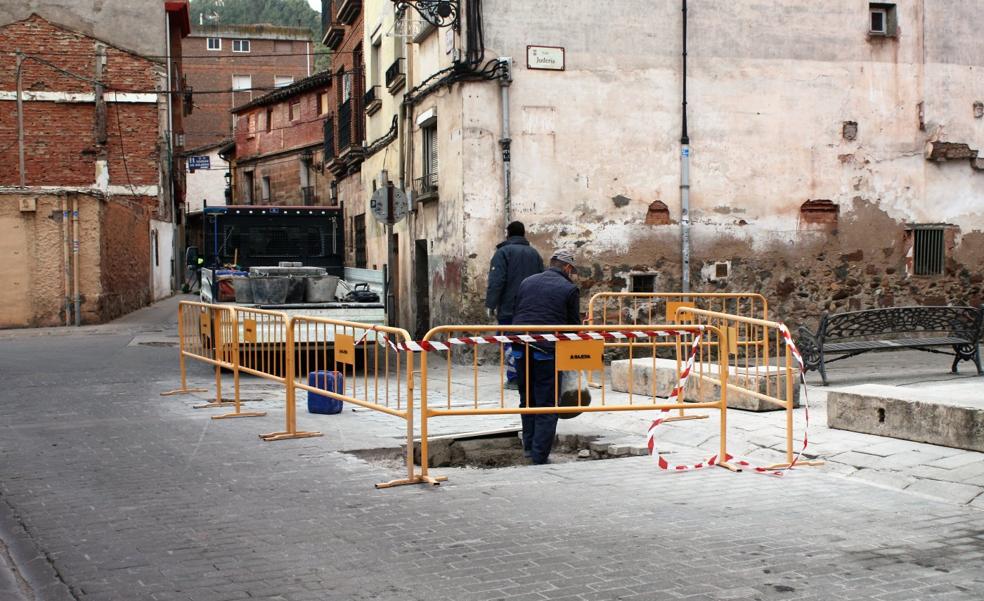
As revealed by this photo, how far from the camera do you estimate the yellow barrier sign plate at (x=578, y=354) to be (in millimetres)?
7957

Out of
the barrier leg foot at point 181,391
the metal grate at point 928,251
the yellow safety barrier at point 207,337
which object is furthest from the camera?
the metal grate at point 928,251

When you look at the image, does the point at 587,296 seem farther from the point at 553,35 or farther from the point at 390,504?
the point at 390,504

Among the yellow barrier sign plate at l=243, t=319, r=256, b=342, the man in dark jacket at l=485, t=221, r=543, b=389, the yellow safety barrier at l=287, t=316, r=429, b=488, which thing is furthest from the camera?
the man in dark jacket at l=485, t=221, r=543, b=389

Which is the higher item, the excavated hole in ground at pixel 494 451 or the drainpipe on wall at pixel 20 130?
the drainpipe on wall at pixel 20 130

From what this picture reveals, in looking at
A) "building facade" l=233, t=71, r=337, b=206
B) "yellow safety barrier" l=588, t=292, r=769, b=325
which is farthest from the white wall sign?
"building facade" l=233, t=71, r=337, b=206

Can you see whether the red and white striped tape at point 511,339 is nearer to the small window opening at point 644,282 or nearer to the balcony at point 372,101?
the small window opening at point 644,282

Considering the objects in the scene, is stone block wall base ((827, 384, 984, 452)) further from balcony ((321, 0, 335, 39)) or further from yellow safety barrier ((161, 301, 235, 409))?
balcony ((321, 0, 335, 39))

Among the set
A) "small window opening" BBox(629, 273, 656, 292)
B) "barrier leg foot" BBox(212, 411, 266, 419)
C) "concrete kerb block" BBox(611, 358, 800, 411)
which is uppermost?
"small window opening" BBox(629, 273, 656, 292)

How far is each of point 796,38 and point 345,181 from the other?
1456 cm

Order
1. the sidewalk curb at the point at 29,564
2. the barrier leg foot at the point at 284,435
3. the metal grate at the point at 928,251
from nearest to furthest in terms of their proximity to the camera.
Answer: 1. the sidewalk curb at the point at 29,564
2. the barrier leg foot at the point at 284,435
3. the metal grate at the point at 928,251

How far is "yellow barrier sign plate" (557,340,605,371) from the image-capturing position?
7.96 meters

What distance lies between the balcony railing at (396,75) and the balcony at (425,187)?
2.10 metres

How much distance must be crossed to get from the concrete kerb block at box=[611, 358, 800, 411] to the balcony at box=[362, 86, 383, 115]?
13.1 m

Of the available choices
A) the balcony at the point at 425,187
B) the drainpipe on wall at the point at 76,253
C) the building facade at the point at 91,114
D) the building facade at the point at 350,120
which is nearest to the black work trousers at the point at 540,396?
the balcony at the point at 425,187
